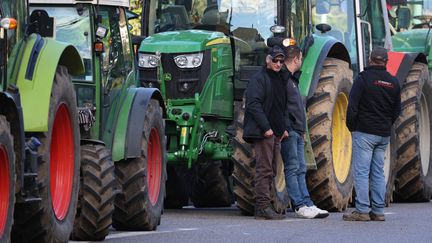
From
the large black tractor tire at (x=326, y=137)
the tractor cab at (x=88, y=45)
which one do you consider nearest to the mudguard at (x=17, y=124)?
the tractor cab at (x=88, y=45)

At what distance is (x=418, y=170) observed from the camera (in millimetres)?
20812

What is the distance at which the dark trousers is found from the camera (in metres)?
16.8

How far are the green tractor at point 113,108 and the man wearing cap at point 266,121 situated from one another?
1.50m

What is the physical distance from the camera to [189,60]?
59.6 feet

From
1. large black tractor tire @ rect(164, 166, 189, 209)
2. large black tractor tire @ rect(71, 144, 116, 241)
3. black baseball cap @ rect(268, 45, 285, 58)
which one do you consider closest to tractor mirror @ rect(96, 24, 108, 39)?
large black tractor tire @ rect(71, 144, 116, 241)

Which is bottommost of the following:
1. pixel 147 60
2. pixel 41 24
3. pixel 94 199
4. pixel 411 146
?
pixel 411 146

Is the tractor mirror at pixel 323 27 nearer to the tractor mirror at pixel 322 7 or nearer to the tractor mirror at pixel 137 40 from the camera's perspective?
the tractor mirror at pixel 322 7

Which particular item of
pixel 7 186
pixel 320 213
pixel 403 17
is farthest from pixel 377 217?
pixel 403 17

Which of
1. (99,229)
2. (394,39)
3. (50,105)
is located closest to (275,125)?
(99,229)

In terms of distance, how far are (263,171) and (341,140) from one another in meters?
3.09

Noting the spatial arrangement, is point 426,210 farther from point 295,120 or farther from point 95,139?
point 95,139

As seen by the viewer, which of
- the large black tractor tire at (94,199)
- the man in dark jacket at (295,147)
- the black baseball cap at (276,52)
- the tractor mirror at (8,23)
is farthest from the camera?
the man in dark jacket at (295,147)

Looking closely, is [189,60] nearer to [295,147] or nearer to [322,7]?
[295,147]

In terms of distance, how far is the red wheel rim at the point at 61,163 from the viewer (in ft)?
41.9
